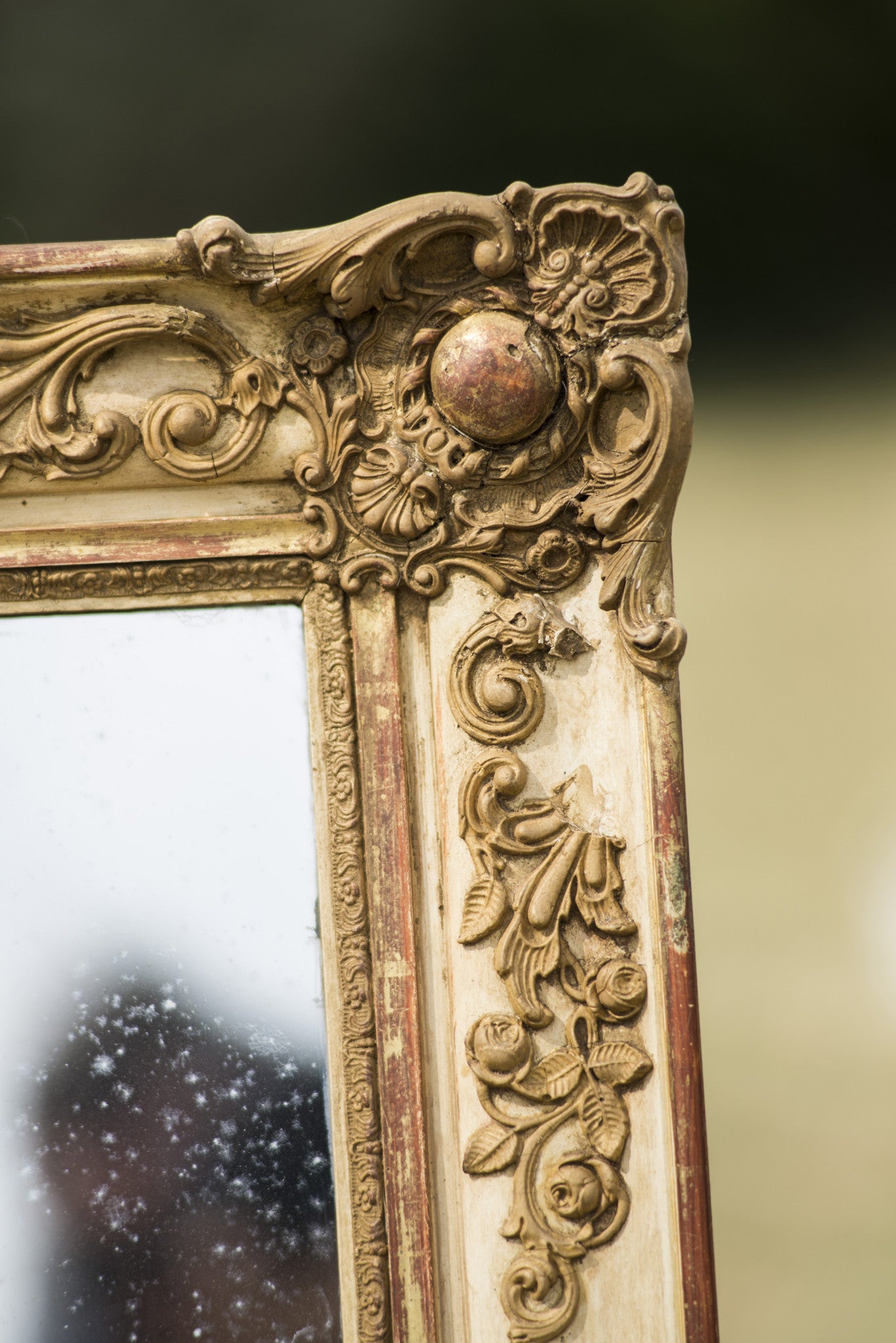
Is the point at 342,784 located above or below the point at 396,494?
below

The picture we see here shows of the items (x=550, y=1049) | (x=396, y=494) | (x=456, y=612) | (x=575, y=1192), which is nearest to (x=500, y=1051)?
(x=550, y=1049)

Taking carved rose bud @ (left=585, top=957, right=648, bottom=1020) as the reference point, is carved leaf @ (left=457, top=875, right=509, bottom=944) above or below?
above

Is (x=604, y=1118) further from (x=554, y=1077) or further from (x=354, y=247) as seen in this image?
(x=354, y=247)

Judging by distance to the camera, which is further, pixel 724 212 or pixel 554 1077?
pixel 724 212

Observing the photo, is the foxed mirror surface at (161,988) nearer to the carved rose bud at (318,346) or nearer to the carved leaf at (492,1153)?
the carved leaf at (492,1153)

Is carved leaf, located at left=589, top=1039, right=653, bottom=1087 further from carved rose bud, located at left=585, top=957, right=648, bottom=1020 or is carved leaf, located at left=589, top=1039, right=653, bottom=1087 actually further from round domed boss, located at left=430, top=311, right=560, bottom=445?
round domed boss, located at left=430, top=311, right=560, bottom=445

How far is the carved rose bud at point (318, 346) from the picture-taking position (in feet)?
4.96

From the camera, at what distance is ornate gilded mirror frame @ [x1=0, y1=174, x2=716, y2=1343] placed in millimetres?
1453

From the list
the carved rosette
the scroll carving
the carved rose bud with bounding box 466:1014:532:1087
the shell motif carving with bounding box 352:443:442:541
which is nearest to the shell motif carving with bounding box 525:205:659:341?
the carved rosette

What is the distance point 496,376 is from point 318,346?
0.21m

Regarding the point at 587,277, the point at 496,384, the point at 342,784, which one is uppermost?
the point at 587,277

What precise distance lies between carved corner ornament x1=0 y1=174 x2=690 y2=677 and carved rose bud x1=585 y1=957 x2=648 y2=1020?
13.0 inches

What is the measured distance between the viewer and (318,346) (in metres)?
1.52

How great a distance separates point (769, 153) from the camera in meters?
2.35
